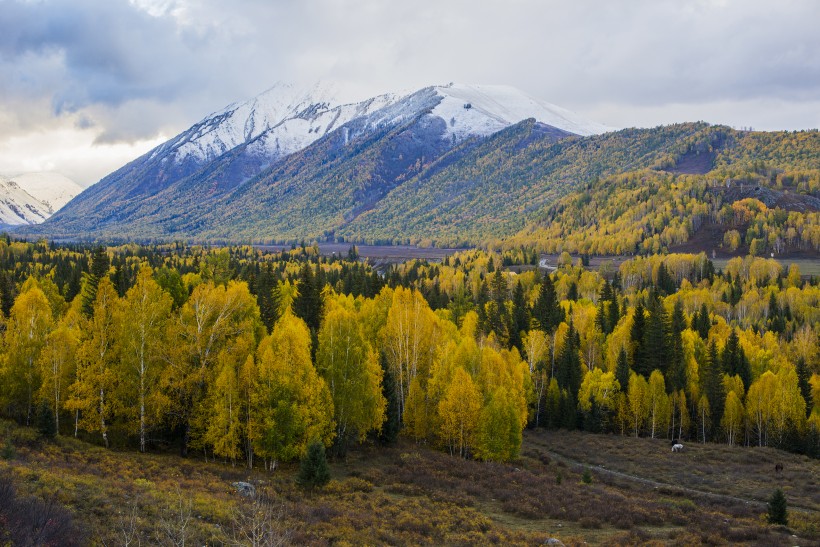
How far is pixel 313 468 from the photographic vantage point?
36.3 meters

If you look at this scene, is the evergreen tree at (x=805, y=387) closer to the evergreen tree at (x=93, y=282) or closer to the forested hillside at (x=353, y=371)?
the forested hillside at (x=353, y=371)

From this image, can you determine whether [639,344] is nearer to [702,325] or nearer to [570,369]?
[570,369]

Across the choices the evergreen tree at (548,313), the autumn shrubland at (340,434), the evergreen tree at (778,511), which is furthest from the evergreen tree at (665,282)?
the evergreen tree at (778,511)

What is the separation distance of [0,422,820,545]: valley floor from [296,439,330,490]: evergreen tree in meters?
0.84

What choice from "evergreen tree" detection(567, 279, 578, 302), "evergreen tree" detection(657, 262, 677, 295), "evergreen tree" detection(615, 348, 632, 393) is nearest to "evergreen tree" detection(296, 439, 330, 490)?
"evergreen tree" detection(615, 348, 632, 393)

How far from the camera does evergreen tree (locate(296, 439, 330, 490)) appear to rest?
3612cm

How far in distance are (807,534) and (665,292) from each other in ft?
474

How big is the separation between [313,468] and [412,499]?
7.33 metres

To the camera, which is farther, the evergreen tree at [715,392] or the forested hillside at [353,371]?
the evergreen tree at [715,392]

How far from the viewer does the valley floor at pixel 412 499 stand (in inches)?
998

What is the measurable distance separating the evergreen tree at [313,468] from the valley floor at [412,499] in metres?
0.84

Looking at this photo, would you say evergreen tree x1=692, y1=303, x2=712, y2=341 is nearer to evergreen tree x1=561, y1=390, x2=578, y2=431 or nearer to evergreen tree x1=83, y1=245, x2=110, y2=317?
evergreen tree x1=561, y1=390, x2=578, y2=431

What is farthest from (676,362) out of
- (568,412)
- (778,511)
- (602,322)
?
(778,511)

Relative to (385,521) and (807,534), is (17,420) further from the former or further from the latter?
(807,534)
